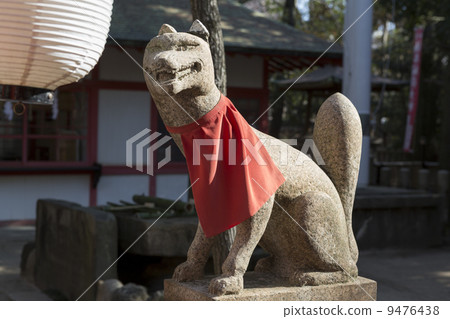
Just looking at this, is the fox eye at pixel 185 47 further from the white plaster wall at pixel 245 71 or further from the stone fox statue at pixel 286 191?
the white plaster wall at pixel 245 71

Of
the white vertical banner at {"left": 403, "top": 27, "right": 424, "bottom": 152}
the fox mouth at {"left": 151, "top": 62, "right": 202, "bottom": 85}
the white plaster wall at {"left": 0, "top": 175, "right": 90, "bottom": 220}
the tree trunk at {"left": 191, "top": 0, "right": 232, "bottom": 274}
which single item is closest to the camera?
the fox mouth at {"left": 151, "top": 62, "right": 202, "bottom": 85}

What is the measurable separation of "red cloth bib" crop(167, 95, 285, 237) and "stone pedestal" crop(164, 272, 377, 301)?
28cm

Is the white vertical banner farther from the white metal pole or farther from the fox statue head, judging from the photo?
the fox statue head

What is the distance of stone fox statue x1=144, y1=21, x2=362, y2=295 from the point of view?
7.60 feet

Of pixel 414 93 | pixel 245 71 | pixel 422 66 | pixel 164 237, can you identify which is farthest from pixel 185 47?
pixel 422 66

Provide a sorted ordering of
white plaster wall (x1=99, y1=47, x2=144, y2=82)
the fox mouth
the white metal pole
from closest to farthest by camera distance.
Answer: the fox mouth < the white metal pole < white plaster wall (x1=99, y1=47, x2=144, y2=82)

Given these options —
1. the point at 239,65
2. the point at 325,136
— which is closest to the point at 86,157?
the point at 239,65

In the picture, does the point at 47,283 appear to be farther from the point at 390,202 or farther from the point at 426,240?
the point at 426,240

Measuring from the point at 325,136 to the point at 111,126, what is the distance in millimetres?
6229

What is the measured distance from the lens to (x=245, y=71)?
30.2 feet

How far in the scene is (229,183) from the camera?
8.05ft

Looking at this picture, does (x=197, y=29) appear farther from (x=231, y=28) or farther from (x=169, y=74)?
(x=231, y=28)

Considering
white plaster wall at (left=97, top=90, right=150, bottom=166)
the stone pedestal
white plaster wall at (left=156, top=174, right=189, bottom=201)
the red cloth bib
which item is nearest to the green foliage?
white plaster wall at (left=156, top=174, right=189, bottom=201)

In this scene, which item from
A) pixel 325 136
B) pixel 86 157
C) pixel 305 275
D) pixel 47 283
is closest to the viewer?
pixel 305 275
